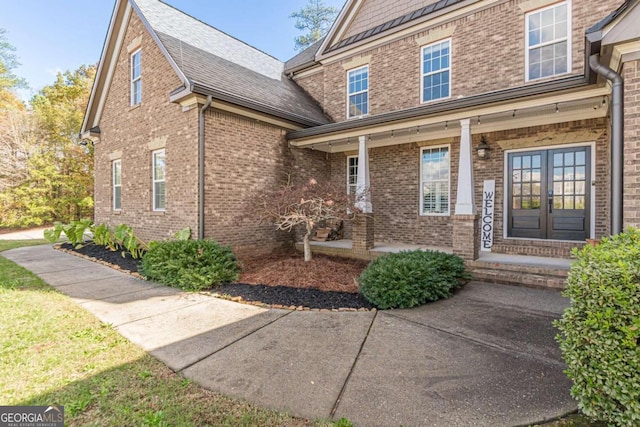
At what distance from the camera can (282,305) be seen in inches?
189

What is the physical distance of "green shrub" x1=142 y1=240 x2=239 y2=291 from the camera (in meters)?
5.73

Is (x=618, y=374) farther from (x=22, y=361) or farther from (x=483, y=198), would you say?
(x=483, y=198)

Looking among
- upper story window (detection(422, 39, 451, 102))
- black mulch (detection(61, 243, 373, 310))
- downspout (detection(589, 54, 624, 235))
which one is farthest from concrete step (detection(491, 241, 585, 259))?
upper story window (detection(422, 39, 451, 102))

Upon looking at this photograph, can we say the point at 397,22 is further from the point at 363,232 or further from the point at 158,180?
the point at 158,180

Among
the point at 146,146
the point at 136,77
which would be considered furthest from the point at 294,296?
the point at 136,77

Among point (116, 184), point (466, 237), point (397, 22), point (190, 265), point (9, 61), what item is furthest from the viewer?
point (9, 61)

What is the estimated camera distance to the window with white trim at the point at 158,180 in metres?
8.71

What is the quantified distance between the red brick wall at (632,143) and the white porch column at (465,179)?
8.43 feet

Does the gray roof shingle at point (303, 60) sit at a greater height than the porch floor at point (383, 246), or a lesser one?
greater

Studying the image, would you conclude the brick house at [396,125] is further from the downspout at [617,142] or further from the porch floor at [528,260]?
the porch floor at [528,260]

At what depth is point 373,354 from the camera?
10.5 ft

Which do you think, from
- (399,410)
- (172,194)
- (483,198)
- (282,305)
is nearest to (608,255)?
(399,410)

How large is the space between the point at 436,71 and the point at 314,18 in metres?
18.5

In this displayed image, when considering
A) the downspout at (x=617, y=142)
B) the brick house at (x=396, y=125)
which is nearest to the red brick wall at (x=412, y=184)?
the brick house at (x=396, y=125)
